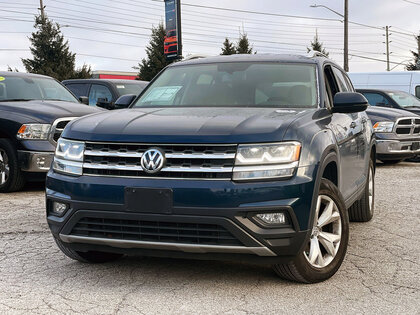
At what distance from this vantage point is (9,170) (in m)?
8.36

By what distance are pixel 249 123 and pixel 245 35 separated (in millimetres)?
52405

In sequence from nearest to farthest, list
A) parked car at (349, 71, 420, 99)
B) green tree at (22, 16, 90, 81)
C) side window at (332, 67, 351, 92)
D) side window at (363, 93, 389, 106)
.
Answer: side window at (332, 67, 351, 92), side window at (363, 93, 389, 106), parked car at (349, 71, 420, 99), green tree at (22, 16, 90, 81)

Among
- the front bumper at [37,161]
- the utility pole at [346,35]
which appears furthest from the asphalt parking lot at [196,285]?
the utility pole at [346,35]

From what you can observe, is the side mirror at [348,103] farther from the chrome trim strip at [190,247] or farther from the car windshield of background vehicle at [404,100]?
the car windshield of background vehicle at [404,100]

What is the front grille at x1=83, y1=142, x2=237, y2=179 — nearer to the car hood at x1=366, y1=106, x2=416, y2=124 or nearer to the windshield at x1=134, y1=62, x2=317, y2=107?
the windshield at x1=134, y1=62, x2=317, y2=107

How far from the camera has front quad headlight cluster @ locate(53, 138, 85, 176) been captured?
4086mm

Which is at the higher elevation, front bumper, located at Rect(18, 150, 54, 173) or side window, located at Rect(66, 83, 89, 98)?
side window, located at Rect(66, 83, 89, 98)

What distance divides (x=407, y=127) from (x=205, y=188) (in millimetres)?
9616

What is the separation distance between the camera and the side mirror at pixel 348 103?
4.82m

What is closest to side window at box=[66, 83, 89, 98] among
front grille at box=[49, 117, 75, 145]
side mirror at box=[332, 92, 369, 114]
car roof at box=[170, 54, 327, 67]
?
front grille at box=[49, 117, 75, 145]

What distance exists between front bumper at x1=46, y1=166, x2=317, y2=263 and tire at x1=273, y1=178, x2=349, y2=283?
230 mm

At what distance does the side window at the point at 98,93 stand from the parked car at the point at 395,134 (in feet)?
17.7

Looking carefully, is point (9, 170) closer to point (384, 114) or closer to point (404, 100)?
point (384, 114)

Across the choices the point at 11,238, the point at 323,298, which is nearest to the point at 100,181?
the point at 323,298
